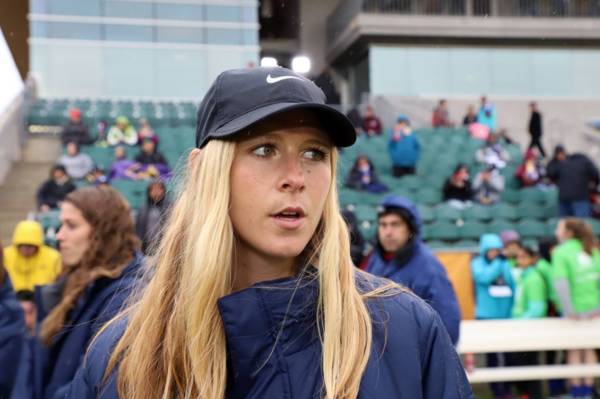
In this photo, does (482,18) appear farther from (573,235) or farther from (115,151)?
(573,235)

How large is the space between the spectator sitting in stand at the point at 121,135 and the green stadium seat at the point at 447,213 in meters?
5.54

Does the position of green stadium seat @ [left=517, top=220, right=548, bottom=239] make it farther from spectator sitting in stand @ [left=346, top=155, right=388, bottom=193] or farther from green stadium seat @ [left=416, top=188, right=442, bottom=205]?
spectator sitting in stand @ [left=346, top=155, right=388, bottom=193]

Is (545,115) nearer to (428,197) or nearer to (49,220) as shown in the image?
(428,197)

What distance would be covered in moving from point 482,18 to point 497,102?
10.00 ft

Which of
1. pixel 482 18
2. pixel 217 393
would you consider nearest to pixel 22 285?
pixel 217 393

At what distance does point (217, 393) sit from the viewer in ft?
4.26

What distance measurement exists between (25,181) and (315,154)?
12.5 meters

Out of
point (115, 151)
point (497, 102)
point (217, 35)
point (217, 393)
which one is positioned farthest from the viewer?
point (497, 102)

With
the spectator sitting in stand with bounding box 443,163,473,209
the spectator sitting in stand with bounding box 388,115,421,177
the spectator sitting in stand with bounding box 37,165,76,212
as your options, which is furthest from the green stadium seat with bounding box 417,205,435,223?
the spectator sitting in stand with bounding box 37,165,76,212

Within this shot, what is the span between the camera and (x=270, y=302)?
1.32 m

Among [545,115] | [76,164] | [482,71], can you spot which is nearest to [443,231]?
[76,164]

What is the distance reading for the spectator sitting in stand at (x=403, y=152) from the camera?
13922 millimetres

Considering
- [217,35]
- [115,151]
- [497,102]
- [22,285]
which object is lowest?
[22,285]

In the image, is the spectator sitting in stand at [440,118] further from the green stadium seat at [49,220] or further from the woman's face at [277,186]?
the woman's face at [277,186]
